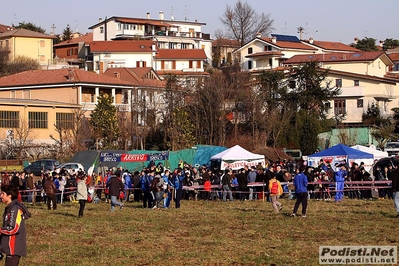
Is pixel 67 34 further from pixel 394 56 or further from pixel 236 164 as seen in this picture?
pixel 236 164

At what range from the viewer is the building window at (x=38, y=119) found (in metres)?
61.7

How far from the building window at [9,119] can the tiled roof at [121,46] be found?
37186mm

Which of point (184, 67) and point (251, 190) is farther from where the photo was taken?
point (184, 67)

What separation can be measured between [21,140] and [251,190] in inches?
1161

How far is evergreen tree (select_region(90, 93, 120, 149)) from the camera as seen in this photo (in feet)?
195

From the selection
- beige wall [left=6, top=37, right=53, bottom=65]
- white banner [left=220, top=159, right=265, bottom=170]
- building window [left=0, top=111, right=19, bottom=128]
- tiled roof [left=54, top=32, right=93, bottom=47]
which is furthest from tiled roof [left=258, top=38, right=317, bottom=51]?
white banner [left=220, top=159, right=265, bottom=170]

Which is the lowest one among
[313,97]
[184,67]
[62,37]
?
[313,97]

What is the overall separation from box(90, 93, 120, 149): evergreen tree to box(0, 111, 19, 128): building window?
6177 mm

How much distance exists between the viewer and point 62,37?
12900cm

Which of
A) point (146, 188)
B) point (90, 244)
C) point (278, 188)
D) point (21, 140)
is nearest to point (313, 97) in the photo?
point (21, 140)

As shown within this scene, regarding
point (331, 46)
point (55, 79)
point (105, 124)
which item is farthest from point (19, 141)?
point (331, 46)

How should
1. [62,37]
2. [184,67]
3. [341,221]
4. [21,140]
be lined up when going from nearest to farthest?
[341,221] < [21,140] < [184,67] < [62,37]

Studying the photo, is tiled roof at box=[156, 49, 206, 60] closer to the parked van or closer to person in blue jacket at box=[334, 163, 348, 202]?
the parked van

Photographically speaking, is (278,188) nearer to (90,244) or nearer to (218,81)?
(90,244)
